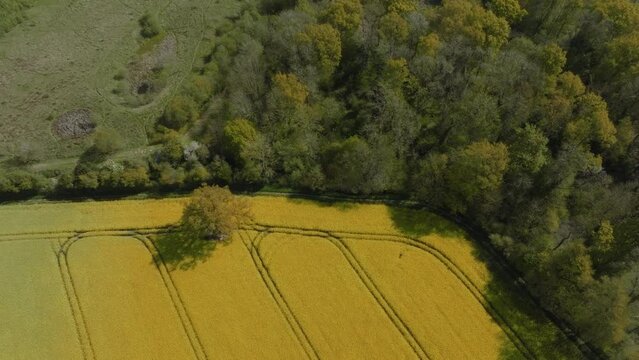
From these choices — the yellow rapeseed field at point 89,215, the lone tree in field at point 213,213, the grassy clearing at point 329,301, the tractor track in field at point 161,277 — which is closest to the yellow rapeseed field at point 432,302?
the grassy clearing at point 329,301

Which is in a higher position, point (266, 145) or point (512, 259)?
point (266, 145)

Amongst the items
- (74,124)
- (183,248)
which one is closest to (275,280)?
(183,248)

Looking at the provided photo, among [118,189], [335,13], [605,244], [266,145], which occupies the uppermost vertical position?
[335,13]

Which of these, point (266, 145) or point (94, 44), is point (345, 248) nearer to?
point (266, 145)

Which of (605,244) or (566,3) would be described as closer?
(605,244)

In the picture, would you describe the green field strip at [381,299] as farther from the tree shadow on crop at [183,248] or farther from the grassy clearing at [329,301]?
the tree shadow on crop at [183,248]

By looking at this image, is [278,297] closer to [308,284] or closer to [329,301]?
[308,284]

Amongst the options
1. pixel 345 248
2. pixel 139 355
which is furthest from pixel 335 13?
pixel 139 355
